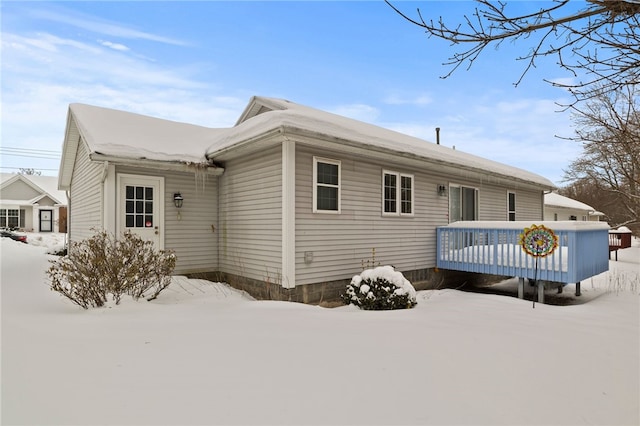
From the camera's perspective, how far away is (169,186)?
7.51 m

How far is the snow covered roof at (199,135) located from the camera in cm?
614

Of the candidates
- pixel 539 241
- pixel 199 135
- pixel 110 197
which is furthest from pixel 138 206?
pixel 539 241

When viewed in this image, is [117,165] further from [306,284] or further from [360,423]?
[360,423]

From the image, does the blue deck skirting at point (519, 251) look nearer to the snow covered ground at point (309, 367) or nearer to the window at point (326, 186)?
the snow covered ground at point (309, 367)

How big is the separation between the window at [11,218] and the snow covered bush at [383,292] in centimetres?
2936

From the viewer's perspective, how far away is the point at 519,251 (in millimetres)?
7551

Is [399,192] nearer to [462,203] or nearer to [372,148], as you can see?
[372,148]

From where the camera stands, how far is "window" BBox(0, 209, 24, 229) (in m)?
24.3

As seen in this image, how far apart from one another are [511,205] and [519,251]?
5.12 m

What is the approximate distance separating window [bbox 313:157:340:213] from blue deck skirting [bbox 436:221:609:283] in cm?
365

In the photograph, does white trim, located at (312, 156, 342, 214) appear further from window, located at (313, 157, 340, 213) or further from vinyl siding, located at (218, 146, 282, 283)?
vinyl siding, located at (218, 146, 282, 283)

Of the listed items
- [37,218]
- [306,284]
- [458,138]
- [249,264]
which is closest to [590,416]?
[306,284]

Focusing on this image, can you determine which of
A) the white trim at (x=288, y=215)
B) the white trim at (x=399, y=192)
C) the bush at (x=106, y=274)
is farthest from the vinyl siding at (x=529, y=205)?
the bush at (x=106, y=274)

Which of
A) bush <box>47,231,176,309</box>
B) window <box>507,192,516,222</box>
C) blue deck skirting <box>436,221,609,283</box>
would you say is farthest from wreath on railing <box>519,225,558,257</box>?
bush <box>47,231,176,309</box>
